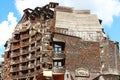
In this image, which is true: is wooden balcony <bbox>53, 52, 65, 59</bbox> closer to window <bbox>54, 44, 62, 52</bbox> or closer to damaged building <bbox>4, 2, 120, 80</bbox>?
damaged building <bbox>4, 2, 120, 80</bbox>

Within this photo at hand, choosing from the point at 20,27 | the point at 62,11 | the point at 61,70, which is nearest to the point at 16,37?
the point at 20,27

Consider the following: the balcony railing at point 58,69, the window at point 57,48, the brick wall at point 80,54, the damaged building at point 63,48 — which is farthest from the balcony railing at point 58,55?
the balcony railing at point 58,69

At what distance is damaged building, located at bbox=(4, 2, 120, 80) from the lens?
61781 millimetres

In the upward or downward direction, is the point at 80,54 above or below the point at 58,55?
above

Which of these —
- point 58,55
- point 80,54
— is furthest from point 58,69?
point 80,54

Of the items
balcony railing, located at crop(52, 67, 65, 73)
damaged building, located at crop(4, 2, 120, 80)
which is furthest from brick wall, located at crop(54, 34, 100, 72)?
balcony railing, located at crop(52, 67, 65, 73)

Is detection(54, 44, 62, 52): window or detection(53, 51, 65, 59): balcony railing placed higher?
detection(54, 44, 62, 52): window

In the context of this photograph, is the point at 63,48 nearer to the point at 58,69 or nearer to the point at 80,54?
the point at 80,54

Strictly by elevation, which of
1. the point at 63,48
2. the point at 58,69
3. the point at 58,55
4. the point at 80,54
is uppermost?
the point at 63,48

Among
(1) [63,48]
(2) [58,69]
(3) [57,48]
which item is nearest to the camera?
(2) [58,69]

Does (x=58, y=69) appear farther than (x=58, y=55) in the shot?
No

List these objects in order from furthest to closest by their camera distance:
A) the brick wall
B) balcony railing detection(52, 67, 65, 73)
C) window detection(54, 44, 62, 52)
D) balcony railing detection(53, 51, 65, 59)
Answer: window detection(54, 44, 62, 52) < balcony railing detection(53, 51, 65, 59) < the brick wall < balcony railing detection(52, 67, 65, 73)

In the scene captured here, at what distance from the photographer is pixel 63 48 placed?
209 ft

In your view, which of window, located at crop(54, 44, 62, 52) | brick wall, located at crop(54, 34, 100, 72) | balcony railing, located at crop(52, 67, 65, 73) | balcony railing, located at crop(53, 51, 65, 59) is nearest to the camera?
balcony railing, located at crop(52, 67, 65, 73)
